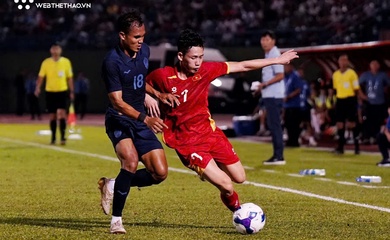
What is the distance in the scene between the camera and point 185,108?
947cm

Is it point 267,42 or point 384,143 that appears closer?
point 384,143

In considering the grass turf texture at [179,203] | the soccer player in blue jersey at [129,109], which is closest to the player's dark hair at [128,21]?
the soccer player in blue jersey at [129,109]

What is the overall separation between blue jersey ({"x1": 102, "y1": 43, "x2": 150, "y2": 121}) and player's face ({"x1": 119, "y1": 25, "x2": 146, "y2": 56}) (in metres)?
0.10

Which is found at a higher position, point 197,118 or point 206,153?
point 197,118

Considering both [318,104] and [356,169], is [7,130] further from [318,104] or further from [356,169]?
[356,169]

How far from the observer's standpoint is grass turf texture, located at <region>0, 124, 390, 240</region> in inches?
360

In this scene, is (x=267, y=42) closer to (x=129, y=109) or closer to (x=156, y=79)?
(x=156, y=79)

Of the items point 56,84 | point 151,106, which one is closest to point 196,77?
point 151,106

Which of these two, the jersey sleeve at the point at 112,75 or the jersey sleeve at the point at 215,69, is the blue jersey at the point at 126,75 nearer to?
the jersey sleeve at the point at 112,75

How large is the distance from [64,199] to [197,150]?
3078 millimetres

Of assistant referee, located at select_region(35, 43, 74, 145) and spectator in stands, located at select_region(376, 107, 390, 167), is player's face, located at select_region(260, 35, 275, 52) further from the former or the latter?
assistant referee, located at select_region(35, 43, 74, 145)

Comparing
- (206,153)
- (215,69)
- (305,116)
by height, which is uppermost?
(215,69)

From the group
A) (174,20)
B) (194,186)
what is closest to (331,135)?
(194,186)

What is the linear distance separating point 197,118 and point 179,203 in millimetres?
2237
